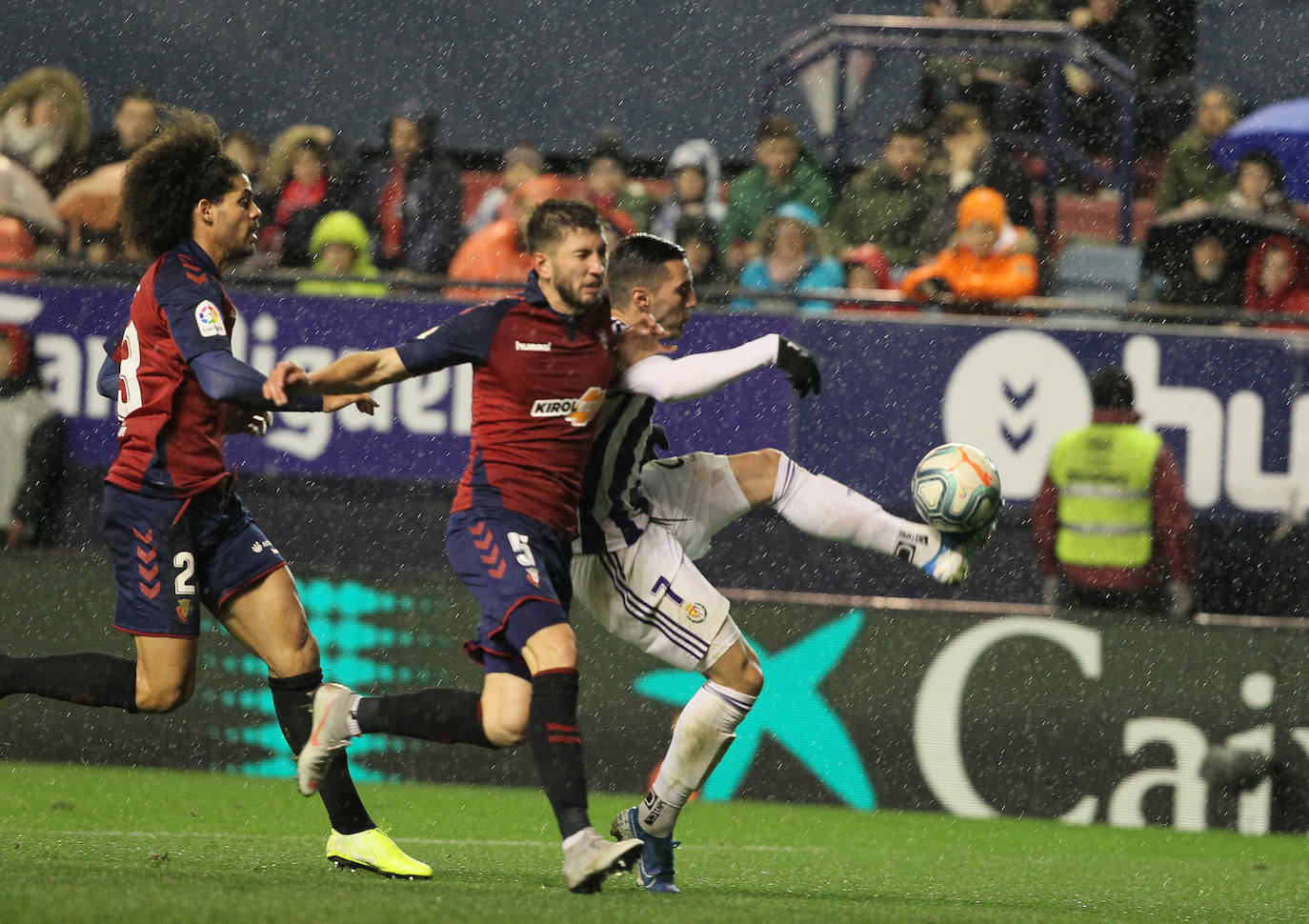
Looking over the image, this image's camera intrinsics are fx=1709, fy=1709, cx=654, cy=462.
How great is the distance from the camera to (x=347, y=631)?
8.03 meters

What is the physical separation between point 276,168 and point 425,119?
3.37ft

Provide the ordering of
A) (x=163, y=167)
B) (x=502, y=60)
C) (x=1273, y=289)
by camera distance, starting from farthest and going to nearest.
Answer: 1. (x=502, y=60)
2. (x=1273, y=289)
3. (x=163, y=167)

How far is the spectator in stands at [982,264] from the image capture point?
961cm

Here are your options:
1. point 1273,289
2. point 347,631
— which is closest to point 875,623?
point 347,631

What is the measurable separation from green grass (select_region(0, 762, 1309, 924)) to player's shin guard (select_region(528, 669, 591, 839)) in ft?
0.91

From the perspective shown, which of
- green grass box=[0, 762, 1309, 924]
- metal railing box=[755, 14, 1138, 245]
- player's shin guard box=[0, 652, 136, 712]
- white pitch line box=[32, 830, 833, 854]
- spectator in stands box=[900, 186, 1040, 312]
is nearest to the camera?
green grass box=[0, 762, 1309, 924]

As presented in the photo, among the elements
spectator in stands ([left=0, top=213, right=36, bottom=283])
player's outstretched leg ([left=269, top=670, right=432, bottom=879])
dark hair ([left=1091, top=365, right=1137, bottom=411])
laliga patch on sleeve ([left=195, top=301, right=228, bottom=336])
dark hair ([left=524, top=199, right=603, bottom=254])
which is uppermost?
dark hair ([left=524, top=199, right=603, bottom=254])

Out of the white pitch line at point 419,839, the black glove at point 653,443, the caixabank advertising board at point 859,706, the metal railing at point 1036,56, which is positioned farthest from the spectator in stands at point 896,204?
the black glove at point 653,443

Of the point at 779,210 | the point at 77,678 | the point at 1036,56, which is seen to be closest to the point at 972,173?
the point at 779,210

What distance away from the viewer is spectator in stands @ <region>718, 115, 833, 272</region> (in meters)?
10.5

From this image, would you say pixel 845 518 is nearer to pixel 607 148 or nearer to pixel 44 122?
pixel 607 148

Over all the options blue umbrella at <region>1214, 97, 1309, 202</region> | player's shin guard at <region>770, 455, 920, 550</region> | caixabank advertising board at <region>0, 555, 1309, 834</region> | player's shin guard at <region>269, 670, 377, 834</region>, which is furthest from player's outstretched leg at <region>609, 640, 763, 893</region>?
blue umbrella at <region>1214, 97, 1309, 202</region>

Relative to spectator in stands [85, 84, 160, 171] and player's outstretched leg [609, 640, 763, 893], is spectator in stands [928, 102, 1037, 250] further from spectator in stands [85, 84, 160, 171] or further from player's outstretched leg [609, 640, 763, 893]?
player's outstretched leg [609, 640, 763, 893]

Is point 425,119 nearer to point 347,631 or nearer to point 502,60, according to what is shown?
point 502,60
